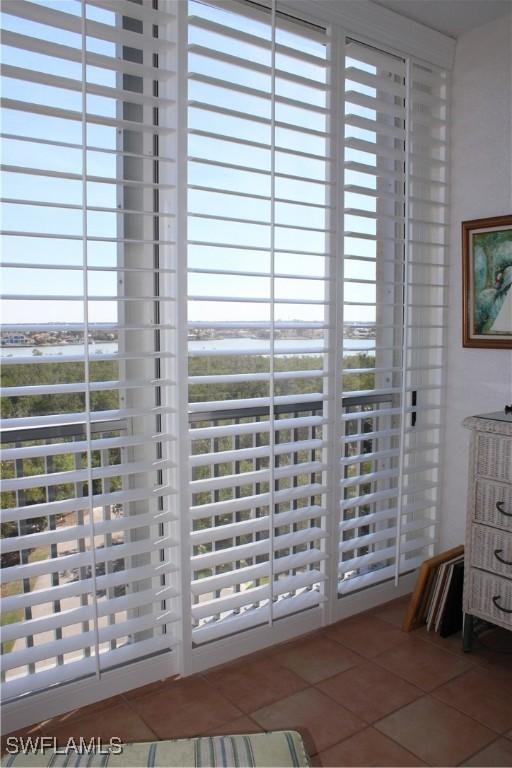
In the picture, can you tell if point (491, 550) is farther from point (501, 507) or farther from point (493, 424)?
point (493, 424)

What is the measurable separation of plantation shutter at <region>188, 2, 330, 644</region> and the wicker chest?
0.59m

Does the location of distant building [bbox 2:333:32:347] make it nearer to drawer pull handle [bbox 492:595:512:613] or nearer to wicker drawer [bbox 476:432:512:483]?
wicker drawer [bbox 476:432:512:483]

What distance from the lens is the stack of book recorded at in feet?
8.65

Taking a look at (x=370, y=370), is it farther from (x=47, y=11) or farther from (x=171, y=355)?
(x=47, y=11)

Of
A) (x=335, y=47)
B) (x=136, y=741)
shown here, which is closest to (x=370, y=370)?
(x=335, y=47)

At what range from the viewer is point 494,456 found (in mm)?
2373

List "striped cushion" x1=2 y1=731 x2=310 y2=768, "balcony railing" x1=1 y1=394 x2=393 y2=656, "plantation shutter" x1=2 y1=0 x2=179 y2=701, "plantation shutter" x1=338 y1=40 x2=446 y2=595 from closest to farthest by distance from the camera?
"striped cushion" x1=2 y1=731 x2=310 y2=768
"plantation shutter" x1=2 y1=0 x2=179 y2=701
"balcony railing" x1=1 y1=394 x2=393 y2=656
"plantation shutter" x1=338 y1=40 x2=446 y2=595

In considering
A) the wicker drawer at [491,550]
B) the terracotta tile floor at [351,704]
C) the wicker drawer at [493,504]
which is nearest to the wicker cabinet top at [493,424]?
the wicker drawer at [493,504]

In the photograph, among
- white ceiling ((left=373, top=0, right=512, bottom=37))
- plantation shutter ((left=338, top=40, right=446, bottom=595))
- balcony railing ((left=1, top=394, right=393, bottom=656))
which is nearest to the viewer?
balcony railing ((left=1, top=394, right=393, bottom=656))

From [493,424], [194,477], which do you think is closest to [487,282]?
[493,424]

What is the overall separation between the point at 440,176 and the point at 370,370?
1019 millimetres

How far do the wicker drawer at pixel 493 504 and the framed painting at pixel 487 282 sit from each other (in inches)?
26.2

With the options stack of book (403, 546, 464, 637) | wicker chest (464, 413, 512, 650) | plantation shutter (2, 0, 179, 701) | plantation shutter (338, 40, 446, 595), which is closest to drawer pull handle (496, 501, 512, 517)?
wicker chest (464, 413, 512, 650)

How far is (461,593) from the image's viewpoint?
2.67 metres
